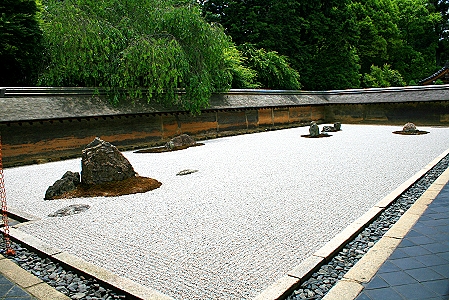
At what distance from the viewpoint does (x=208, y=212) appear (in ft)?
16.0

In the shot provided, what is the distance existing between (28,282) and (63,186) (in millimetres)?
3264

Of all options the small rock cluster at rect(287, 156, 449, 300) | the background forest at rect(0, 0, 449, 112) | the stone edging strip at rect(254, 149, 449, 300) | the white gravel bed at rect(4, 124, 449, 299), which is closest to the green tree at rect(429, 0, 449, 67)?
the background forest at rect(0, 0, 449, 112)

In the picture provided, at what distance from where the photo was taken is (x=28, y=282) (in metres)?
3.07

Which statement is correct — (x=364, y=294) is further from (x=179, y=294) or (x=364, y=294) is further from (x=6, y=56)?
(x=6, y=56)

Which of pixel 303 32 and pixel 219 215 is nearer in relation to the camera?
pixel 219 215

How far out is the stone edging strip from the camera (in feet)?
8.93

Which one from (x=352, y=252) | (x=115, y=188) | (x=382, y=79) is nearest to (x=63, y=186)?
(x=115, y=188)

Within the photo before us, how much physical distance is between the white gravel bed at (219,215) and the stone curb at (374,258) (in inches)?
18.5

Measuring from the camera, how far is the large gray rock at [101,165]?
20.8 feet

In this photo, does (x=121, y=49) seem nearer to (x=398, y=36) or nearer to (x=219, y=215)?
(x=219, y=215)

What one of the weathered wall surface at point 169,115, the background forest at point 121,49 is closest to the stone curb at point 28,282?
the weathered wall surface at point 169,115

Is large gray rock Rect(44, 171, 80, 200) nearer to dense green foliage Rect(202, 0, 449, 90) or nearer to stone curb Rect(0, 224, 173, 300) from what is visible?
stone curb Rect(0, 224, 173, 300)

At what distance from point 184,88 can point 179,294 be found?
10994 mm

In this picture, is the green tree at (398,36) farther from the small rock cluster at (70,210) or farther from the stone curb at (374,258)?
the small rock cluster at (70,210)
